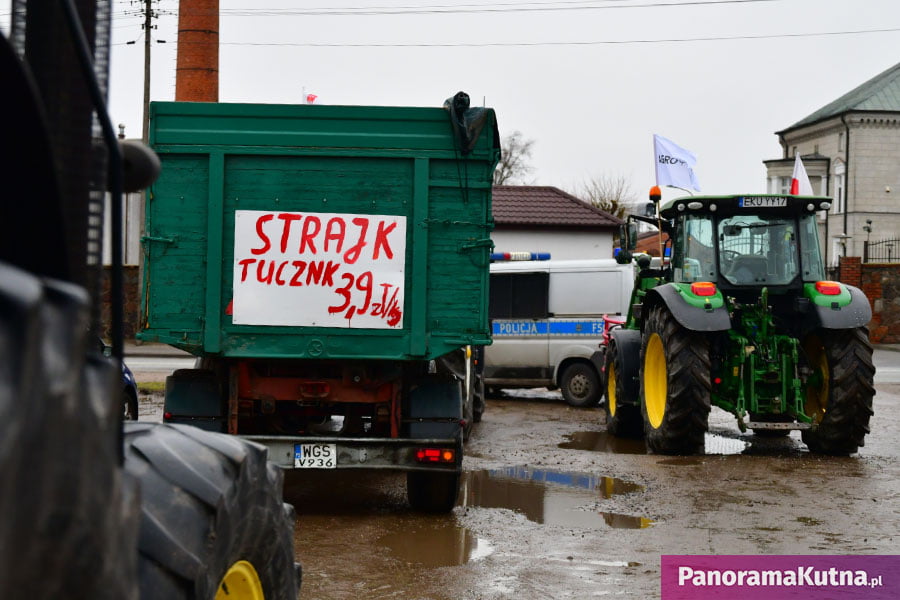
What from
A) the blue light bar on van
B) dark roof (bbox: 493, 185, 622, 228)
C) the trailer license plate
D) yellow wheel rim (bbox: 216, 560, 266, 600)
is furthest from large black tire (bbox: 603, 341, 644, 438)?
dark roof (bbox: 493, 185, 622, 228)

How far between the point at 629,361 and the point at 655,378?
0.84m

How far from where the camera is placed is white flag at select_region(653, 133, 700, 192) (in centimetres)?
1449

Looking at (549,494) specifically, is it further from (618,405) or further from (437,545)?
(618,405)

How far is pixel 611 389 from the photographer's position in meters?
13.8

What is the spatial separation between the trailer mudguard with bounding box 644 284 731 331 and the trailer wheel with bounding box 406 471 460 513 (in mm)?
3355

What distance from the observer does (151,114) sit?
7.71 metres

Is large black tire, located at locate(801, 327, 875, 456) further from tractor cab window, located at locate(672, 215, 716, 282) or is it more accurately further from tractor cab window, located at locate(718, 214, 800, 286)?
tractor cab window, located at locate(672, 215, 716, 282)

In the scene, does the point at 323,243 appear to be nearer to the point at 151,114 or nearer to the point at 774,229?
the point at 151,114

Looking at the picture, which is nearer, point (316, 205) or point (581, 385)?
point (316, 205)

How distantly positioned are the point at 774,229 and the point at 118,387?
10820 mm

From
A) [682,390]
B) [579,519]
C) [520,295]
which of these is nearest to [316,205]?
[579,519]

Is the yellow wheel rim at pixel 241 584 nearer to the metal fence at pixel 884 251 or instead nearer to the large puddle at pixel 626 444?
the large puddle at pixel 626 444

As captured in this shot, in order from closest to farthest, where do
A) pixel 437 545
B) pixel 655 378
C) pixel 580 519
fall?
pixel 437 545 < pixel 580 519 < pixel 655 378

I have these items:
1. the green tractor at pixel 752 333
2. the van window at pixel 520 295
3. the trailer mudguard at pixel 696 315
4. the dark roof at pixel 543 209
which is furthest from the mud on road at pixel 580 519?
the dark roof at pixel 543 209
